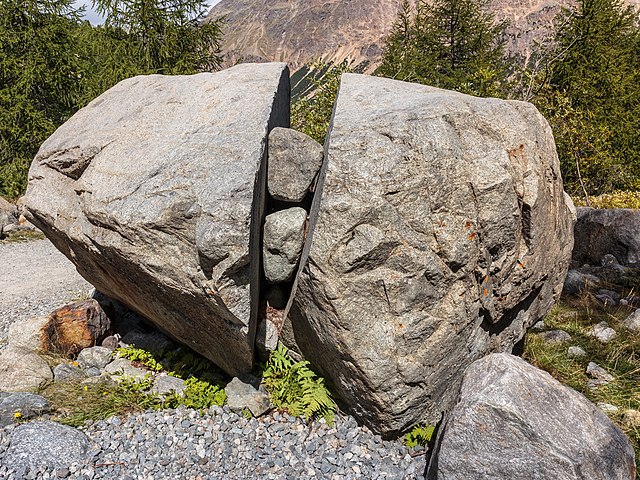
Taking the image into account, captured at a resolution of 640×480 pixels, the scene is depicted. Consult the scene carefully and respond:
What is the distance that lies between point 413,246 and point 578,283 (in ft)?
18.8

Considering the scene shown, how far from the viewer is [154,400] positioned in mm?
5285

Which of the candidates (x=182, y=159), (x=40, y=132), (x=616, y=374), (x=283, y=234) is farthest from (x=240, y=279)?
(x=40, y=132)

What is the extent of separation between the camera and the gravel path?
8.17 meters

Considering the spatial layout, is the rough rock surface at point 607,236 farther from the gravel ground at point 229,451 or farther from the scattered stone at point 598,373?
the gravel ground at point 229,451

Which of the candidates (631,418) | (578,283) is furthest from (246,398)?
(578,283)

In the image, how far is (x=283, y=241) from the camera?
16.6ft

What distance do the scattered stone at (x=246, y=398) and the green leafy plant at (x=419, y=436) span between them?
4.85ft

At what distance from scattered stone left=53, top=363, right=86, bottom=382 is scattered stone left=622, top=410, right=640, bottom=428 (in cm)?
604

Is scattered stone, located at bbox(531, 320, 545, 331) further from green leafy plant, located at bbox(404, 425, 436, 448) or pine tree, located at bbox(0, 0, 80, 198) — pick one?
pine tree, located at bbox(0, 0, 80, 198)

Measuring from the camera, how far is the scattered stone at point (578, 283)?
8387 mm

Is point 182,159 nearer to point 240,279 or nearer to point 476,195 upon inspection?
point 240,279

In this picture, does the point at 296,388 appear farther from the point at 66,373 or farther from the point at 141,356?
the point at 66,373

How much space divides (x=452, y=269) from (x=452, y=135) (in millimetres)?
1251

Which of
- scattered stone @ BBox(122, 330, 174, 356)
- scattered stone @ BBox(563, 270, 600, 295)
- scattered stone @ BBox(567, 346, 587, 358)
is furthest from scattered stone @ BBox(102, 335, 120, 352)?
scattered stone @ BBox(563, 270, 600, 295)
